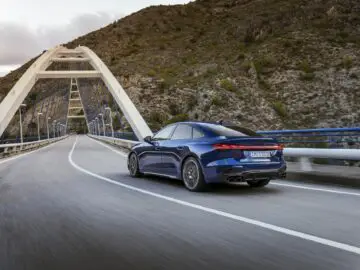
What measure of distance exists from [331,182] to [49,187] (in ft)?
20.3

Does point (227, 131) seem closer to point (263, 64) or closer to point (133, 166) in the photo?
point (133, 166)

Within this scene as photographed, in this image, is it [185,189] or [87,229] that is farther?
[185,189]

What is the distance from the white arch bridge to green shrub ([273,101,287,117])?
144ft

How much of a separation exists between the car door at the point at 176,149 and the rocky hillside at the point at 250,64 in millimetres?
38999

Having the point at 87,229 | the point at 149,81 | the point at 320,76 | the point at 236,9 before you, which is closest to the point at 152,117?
the point at 149,81

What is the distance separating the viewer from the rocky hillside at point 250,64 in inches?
2199

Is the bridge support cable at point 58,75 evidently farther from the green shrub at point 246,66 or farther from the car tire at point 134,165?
the green shrub at point 246,66

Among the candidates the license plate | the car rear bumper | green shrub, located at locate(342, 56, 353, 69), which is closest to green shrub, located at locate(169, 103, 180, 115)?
green shrub, located at locate(342, 56, 353, 69)

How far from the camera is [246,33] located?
268 feet

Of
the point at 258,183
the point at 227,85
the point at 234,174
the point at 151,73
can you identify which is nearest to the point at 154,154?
the point at 258,183

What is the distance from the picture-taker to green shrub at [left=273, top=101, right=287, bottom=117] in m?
54.7

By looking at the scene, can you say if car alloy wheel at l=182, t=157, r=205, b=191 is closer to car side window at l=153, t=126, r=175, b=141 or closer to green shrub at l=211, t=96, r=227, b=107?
car side window at l=153, t=126, r=175, b=141

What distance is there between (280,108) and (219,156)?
47477mm

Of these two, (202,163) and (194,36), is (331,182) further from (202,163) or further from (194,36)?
(194,36)
